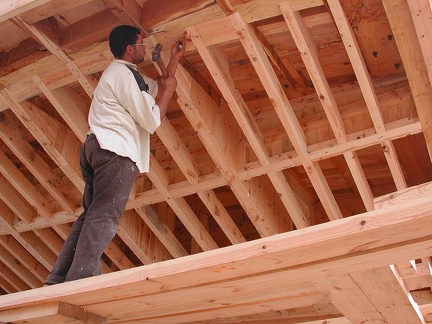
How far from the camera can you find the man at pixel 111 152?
299cm

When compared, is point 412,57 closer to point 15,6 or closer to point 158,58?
point 158,58

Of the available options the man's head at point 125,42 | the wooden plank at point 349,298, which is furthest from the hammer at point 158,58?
the wooden plank at point 349,298

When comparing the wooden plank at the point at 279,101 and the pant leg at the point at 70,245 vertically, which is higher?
the wooden plank at the point at 279,101

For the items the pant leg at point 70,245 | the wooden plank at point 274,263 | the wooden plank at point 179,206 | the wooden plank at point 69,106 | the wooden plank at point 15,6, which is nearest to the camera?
the wooden plank at point 274,263

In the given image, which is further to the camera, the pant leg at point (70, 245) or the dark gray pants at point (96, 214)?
the pant leg at point (70, 245)

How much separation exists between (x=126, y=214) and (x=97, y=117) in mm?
1746

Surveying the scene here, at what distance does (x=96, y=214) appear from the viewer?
3037 millimetres

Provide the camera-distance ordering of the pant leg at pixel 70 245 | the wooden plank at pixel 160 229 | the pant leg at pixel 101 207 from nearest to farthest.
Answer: the pant leg at pixel 101 207, the pant leg at pixel 70 245, the wooden plank at pixel 160 229

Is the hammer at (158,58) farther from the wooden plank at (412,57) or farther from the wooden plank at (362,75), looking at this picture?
the wooden plank at (412,57)

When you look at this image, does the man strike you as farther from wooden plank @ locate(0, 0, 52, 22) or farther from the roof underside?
wooden plank @ locate(0, 0, 52, 22)

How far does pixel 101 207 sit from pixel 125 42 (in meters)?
0.99

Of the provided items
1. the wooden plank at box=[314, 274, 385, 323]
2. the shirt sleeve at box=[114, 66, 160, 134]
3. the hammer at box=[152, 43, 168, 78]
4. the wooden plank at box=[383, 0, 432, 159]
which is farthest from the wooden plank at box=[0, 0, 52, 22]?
the wooden plank at box=[314, 274, 385, 323]

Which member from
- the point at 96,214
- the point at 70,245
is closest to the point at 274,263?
the point at 96,214

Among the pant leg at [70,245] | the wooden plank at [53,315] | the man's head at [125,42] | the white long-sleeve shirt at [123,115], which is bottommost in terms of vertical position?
the wooden plank at [53,315]
